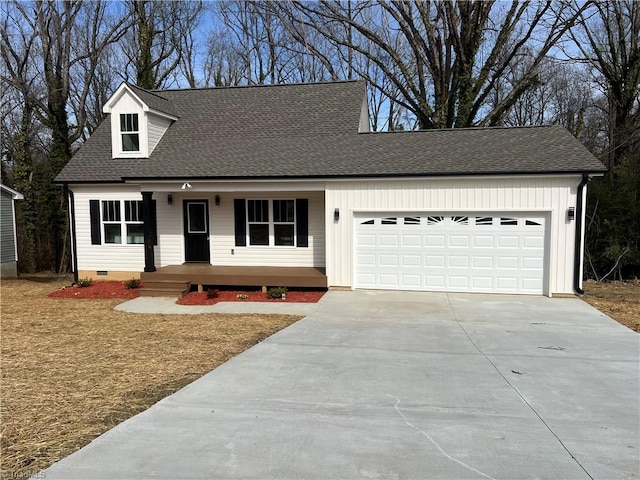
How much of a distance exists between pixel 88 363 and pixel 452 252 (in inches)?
348

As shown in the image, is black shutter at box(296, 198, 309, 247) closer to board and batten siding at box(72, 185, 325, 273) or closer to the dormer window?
board and batten siding at box(72, 185, 325, 273)

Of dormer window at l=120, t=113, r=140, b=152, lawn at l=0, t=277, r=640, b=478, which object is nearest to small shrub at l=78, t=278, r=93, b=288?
lawn at l=0, t=277, r=640, b=478

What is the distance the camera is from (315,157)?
516 inches

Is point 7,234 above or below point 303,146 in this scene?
below

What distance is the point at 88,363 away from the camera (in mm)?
6465

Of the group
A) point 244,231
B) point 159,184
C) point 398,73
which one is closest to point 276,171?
point 244,231

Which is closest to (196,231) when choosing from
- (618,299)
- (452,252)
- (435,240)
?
(435,240)

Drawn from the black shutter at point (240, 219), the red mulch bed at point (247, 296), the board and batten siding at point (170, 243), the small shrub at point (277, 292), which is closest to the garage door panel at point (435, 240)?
the red mulch bed at point (247, 296)

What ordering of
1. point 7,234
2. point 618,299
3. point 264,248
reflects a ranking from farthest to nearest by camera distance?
1. point 7,234
2. point 264,248
3. point 618,299

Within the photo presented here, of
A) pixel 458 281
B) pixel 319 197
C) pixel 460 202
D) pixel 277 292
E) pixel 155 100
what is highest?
pixel 155 100

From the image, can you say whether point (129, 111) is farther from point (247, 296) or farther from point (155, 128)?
point (247, 296)

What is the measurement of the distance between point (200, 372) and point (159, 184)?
8.50 meters

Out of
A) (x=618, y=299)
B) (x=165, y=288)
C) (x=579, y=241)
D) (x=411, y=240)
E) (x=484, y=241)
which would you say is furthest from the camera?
(x=165, y=288)

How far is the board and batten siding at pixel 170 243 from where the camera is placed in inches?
559
